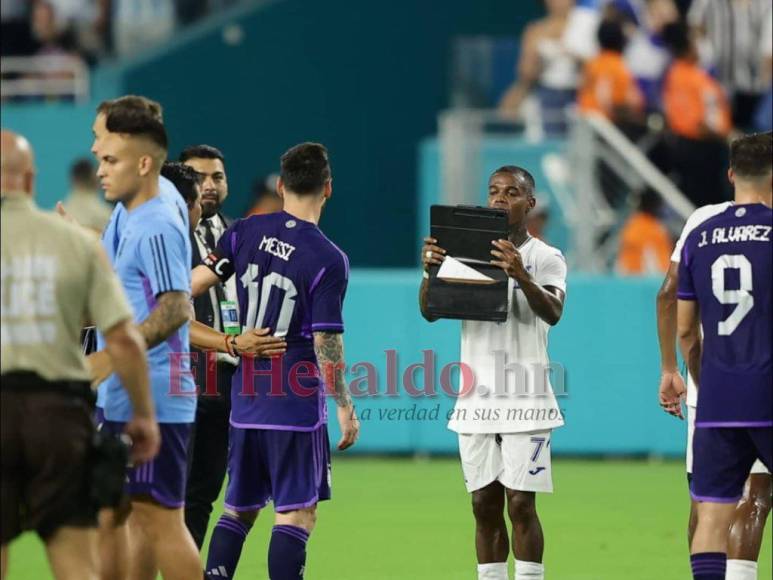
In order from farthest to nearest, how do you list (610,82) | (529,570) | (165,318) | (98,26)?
(98,26) → (610,82) → (529,570) → (165,318)

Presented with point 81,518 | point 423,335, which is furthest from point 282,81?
point 81,518

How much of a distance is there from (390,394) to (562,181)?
3274 mm

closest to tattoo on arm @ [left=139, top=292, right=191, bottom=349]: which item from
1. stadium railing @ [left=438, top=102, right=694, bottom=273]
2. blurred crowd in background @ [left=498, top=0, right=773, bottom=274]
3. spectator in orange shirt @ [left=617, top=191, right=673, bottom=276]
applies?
stadium railing @ [left=438, top=102, right=694, bottom=273]

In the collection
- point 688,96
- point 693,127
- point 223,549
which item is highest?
point 688,96

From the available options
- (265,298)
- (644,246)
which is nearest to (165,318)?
(265,298)

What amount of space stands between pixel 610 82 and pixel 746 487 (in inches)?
373

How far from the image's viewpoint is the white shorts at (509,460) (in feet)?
27.9

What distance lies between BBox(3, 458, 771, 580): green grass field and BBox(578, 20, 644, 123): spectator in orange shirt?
13.8ft

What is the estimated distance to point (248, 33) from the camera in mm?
20047

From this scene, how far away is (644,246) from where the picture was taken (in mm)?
16172

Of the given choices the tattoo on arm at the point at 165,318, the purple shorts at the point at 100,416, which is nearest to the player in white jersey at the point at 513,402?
the tattoo on arm at the point at 165,318

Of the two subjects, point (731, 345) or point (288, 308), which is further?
point (288, 308)

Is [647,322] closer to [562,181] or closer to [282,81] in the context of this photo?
[562,181]

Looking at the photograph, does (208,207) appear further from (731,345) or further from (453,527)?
(731,345)
